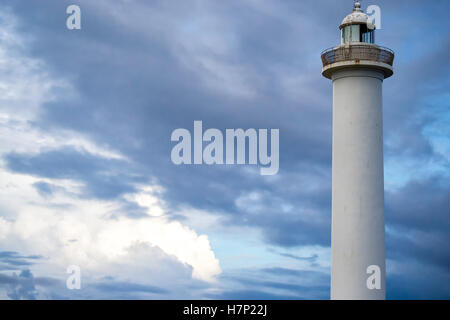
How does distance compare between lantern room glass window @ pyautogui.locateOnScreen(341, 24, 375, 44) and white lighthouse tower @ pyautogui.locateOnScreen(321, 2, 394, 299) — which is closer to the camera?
white lighthouse tower @ pyautogui.locateOnScreen(321, 2, 394, 299)

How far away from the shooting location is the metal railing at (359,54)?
51125 millimetres

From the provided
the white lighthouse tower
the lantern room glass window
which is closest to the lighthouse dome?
the lantern room glass window

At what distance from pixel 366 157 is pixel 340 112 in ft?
10.3

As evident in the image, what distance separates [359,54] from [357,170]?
22.7 ft

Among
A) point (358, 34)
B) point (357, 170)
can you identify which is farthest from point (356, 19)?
point (357, 170)

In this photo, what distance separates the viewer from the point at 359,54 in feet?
168

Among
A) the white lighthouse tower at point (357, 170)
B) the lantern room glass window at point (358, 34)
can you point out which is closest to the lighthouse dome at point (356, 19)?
the lantern room glass window at point (358, 34)

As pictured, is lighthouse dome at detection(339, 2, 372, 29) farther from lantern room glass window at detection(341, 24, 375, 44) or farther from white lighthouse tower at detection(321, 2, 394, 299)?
white lighthouse tower at detection(321, 2, 394, 299)

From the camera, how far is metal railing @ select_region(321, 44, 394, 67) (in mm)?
51125

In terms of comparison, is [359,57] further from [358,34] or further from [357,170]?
[357,170]
